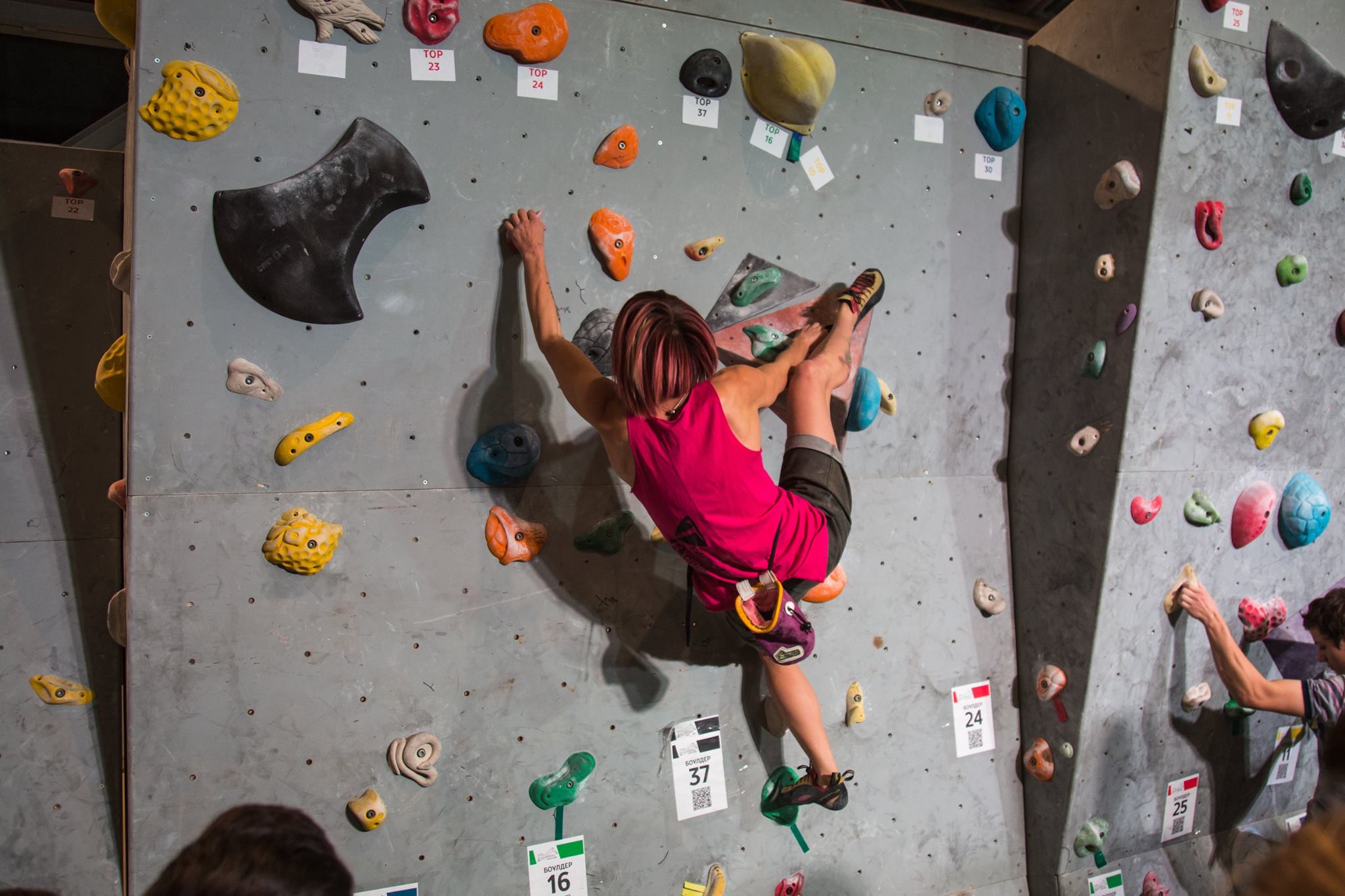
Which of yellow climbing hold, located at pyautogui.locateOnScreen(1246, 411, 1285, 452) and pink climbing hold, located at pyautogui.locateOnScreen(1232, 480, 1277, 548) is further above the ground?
yellow climbing hold, located at pyautogui.locateOnScreen(1246, 411, 1285, 452)

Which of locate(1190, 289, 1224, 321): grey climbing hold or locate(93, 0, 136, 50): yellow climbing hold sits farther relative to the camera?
locate(1190, 289, 1224, 321): grey climbing hold

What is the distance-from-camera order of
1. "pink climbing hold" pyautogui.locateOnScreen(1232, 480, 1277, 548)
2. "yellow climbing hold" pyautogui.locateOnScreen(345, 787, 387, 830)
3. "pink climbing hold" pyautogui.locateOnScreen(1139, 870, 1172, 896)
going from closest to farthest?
"yellow climbing hold" pyautogui.locateOnScreen(345, 787, 387, 830), "pink climbing hold" pyautogui.locateOnScreen(1232, 480, 1277, 548), "pink climbing hold" pyautogui.locateOnScreen(1139, 870, 1172, 896)

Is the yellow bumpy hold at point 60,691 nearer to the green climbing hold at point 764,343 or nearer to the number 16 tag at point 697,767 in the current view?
the number 16 tag at point 697,767

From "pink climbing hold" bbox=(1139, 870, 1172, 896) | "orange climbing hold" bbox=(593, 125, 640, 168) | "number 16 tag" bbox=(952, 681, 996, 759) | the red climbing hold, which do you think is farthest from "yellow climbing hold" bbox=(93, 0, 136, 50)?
"pink climbing hold" bbox=(1139, 870, 1172, 896)

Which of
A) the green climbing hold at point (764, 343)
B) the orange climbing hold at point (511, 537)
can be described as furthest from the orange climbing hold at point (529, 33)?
the orange climbing hold at point (511, 537)

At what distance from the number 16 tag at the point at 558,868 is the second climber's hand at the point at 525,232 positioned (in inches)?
57.6

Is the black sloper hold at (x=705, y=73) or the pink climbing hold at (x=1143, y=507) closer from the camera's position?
the black sloper hold at (x=705, y=73)

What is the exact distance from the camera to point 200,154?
1738mm

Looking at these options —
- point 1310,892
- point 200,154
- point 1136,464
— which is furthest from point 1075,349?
point 200,154

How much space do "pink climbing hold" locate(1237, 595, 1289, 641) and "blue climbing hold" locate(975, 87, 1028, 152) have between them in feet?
5.03

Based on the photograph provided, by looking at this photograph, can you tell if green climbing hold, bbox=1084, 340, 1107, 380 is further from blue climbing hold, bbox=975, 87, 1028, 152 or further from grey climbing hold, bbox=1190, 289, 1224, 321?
blue climbing hold, bbox=975, 87, 1028, 152

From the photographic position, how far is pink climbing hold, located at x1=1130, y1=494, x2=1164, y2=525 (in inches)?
86.2

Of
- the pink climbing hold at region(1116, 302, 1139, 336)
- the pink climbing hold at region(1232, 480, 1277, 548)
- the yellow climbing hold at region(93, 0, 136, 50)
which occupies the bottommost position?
the pink climbing hold at region(1232, 480, 1277, 548)

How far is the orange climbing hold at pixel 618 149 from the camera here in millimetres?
1982
